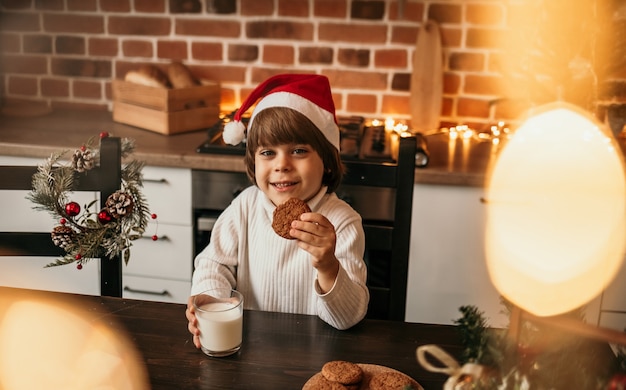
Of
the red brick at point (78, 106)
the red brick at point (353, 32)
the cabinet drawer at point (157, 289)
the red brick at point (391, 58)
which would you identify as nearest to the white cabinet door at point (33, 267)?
the cabinet drawer at point (157, 289)

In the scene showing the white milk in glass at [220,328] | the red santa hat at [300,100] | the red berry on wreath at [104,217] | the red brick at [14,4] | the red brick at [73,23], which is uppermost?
the red brick at [14,4]

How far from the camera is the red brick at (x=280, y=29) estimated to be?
2.52 m

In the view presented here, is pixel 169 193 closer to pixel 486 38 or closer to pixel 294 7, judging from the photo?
pixel 294 7

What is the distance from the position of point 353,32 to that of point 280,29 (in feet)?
0.88

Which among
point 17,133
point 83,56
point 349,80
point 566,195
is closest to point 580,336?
point 566,195

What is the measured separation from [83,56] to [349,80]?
41.0 inches

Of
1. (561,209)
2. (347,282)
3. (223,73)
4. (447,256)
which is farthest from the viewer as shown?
(223,73)

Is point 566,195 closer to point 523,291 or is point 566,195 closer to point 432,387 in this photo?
point 523,291

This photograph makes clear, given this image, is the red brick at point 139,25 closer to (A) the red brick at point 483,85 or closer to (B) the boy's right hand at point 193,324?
(A) the red brick at point 483,85

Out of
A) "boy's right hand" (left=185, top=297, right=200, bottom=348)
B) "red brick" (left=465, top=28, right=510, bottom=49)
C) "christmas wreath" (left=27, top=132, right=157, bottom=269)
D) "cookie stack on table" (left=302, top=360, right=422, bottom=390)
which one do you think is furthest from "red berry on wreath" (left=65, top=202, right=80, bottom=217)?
"red brick" (left=465, top=28, right=510, bottom=49)

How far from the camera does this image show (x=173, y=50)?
261 centimetres

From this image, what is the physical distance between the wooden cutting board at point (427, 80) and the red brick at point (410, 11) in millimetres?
47

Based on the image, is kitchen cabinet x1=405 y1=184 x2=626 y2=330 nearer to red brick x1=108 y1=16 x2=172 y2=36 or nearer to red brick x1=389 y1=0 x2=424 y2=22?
red brick x1=389 y1=0 x2=424 y2=22

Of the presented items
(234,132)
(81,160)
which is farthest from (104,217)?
(234,132)
